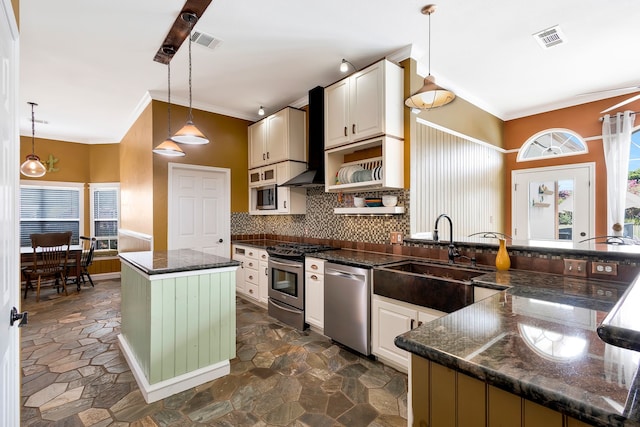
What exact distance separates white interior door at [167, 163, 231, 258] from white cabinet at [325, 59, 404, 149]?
2.33 metres

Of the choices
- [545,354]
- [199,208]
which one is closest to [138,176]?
[199,208]

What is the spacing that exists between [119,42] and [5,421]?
3207 millimetres

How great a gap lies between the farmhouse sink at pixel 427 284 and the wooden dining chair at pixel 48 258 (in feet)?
16.6

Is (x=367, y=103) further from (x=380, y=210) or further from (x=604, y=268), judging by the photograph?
(x=604, y=268)

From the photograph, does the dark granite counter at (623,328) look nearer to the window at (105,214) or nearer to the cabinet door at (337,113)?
the cabinet door at (337,113)

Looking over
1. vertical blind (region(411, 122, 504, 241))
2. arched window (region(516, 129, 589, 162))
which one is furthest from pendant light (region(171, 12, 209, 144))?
arched window (region(516, 129, 589, 162))

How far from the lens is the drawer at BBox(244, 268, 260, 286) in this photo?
4.31 metres

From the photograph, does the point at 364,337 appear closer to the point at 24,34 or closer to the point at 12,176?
the point at 12,176

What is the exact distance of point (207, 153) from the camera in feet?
15.6

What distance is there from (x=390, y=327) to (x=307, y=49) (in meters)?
2.83

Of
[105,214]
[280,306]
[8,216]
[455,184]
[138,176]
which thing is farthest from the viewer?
[105,214]

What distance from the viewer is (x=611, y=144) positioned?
13.5 feet

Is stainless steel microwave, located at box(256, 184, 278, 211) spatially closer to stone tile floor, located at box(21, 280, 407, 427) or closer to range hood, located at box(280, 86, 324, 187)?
range hood, located at box(280, 86, 324, 187)

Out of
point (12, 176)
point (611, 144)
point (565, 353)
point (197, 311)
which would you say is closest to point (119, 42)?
point (12, 176)
